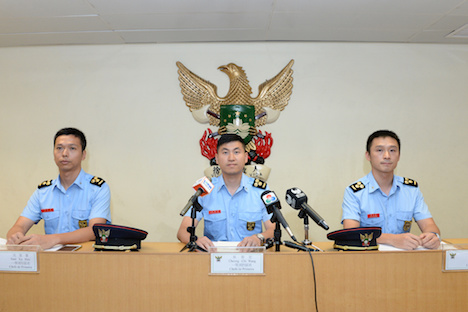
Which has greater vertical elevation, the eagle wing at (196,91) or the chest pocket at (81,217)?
the eagle wing at (196,91)

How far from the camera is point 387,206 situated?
2.25 m

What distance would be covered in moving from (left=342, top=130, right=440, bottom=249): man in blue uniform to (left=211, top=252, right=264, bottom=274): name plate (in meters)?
0.93

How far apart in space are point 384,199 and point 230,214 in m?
0.99

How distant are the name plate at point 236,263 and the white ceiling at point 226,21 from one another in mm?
1989

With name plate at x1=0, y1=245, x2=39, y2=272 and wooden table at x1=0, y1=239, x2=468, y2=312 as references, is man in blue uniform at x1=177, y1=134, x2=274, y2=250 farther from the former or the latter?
name plate at x1=0, y1=245, x2=39, y2=272

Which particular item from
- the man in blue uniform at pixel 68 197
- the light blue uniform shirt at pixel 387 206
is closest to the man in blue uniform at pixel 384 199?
the light blue uniform shirt at pixel 387 206

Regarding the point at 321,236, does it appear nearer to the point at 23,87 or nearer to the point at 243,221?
the point at 243,221

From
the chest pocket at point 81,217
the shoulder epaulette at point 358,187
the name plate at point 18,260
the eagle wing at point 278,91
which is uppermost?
the eagle wing at point 278,91

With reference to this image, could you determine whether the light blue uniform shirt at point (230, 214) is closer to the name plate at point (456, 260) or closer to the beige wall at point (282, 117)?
the name plate at point (456, 260)

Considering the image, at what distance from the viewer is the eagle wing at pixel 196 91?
3525 millimetres

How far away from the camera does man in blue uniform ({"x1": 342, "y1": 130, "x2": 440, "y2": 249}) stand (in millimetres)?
2158

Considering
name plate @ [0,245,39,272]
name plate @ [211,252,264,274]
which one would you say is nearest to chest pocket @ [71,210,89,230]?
name plate @ [0,245,39,272]

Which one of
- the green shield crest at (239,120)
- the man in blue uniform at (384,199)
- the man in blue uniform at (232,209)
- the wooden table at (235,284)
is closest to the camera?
the wooden table at (235,284)

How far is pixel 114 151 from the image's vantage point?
360 cm
